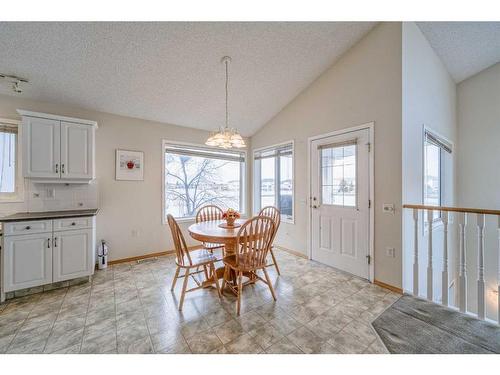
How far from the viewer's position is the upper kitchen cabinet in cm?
247

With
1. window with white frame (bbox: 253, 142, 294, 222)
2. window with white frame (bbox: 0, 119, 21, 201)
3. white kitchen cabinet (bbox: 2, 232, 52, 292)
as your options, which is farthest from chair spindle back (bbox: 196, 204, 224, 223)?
window with white frame (bbox: 0, 119, 21, 201)

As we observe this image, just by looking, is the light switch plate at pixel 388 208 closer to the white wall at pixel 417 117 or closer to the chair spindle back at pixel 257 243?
A: the white wall at pixel 417 117

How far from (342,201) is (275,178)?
1.54 m

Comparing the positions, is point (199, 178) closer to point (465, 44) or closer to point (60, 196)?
point (60, 196)

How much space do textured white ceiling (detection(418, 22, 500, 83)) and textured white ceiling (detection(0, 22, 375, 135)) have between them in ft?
3.69

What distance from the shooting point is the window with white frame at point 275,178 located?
13.0 feet

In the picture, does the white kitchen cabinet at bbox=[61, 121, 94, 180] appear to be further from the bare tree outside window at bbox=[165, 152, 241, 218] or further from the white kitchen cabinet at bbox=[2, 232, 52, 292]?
the bare tree outside window at bbox=[165, 152, 241, 218]

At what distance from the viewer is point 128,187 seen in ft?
11.1

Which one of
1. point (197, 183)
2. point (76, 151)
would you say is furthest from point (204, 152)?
→ point (76, 151)

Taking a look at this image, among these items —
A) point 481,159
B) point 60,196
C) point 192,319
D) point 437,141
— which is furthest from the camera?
point 481,159

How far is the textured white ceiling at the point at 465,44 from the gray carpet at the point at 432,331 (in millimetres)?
3413

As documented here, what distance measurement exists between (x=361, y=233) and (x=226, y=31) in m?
2.97

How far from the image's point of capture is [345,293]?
2381 mm
